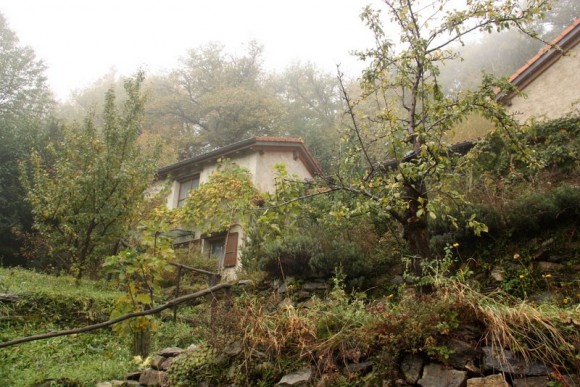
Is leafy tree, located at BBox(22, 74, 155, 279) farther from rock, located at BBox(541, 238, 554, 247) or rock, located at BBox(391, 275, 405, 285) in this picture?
rock, located at BBox(541, 238, 554, 247)

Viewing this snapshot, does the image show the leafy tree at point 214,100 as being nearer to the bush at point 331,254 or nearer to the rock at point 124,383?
the bush at point 331,254

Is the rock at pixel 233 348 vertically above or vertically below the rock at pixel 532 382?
below

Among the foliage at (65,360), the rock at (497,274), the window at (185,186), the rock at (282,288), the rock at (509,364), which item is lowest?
the foliage at (65,360)

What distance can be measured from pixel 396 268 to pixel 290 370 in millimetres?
4545

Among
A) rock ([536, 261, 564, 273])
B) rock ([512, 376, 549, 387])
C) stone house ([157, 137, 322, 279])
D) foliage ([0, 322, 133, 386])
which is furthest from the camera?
stone house ([157, 137, 322, 279])

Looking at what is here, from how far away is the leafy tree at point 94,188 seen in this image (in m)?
11.0

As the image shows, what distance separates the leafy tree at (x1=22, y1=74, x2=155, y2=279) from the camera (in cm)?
1098

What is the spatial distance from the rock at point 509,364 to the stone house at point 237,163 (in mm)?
10043

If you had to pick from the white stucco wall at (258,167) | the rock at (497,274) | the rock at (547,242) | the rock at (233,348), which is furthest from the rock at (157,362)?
the white stucco wall at (258,167)

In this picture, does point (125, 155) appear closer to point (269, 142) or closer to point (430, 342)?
point (269, 142)

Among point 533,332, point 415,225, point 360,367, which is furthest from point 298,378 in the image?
point 415,225

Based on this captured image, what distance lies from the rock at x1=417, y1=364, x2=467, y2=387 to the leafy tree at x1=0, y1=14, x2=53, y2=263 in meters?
15.8

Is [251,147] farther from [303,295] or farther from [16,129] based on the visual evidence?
[16,129]

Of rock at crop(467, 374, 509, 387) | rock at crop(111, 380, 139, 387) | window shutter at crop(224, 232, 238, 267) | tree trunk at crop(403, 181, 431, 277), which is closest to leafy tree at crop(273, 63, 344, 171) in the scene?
window shutter at crop(224, 232, 238, 267)
